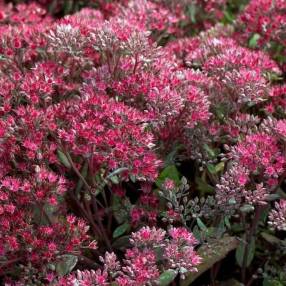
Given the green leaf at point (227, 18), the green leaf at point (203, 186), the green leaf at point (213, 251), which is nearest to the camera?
the green leaf at point (213, 251)

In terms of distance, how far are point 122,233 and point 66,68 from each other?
32.8 inches

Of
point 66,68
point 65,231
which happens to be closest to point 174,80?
point 66,68

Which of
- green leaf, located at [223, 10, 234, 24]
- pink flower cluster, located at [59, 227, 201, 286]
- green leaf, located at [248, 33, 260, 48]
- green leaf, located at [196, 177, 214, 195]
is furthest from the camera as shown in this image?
green leaf, located at [223, 10, 234, 24]

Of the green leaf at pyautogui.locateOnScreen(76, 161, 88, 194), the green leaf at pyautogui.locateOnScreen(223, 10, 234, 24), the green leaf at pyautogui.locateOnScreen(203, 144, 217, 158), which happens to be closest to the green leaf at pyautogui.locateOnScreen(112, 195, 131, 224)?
the green leaf at pyautogui.locateOnScreen(76, 161, 88, 194)

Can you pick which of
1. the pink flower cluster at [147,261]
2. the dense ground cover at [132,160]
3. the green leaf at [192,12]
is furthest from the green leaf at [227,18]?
the pink flower cluster at [147,261]

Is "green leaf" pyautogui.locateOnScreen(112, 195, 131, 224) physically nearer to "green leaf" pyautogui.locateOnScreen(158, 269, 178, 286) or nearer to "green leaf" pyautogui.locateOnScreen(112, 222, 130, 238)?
"green leaf" pyautogui.locateOnScreen(112, 222, 130, 238)

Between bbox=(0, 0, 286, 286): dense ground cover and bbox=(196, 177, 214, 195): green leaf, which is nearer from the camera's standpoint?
bbox=(0, 0, 286, 286): dense ground cover

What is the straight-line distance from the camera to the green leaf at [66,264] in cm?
222

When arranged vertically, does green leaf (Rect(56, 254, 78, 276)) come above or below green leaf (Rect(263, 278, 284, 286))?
above

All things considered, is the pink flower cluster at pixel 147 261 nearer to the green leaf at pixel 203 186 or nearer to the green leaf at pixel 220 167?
the green leaf at pixel 203 186

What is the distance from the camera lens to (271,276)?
2.46m

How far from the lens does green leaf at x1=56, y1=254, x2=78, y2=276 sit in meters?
2.22

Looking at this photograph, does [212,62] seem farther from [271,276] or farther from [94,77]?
[271,276]

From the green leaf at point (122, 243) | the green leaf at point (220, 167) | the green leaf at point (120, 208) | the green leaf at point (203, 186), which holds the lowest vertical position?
the green leaf at point (122, 243)
